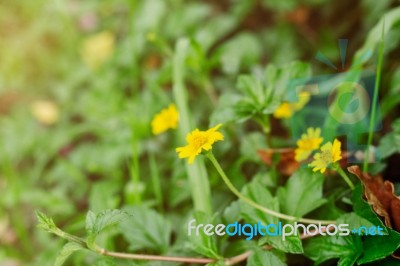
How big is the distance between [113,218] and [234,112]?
0.36m

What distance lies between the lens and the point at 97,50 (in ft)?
6.03

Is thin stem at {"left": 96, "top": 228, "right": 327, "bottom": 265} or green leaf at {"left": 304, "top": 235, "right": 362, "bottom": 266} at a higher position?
thin stem at {"left": 96, "top": 228, "right": 327, "bottom": 265}

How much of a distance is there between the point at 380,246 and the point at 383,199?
98 mm

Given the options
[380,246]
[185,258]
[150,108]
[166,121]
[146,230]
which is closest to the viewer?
[380,246]

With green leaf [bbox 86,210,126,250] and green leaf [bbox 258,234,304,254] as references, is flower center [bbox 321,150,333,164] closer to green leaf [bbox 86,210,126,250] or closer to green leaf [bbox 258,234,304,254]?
green leaf [bbox 258,234,304,254]

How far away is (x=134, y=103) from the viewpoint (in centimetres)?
152

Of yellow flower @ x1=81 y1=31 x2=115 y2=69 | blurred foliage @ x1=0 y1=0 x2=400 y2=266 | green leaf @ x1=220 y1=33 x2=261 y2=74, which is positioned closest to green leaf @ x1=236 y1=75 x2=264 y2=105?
blurred foliage @ x1=0 y1=0 x2=400 y2=266

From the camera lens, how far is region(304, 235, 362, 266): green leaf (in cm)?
78

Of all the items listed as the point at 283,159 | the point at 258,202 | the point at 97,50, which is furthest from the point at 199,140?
the point at 97,50

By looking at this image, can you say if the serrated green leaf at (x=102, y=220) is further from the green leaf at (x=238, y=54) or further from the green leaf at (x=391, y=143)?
the green leaf at (x=238, y=54)

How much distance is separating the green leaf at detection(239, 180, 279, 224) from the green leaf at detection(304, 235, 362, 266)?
3.6 inches

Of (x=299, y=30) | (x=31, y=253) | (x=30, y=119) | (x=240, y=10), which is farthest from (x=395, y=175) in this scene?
(x=30, y=119)

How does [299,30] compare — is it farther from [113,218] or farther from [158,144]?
[113,218]

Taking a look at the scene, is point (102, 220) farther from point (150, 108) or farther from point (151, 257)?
point (150, 108)
